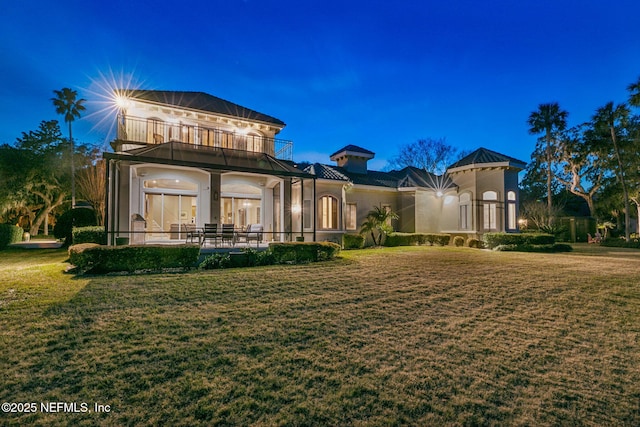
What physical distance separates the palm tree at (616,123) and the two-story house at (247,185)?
1102 centimetres

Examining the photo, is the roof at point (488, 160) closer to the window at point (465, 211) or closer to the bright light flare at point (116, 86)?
the window at point (465, 211)

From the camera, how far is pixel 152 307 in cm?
565

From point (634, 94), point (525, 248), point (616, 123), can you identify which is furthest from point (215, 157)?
point (616, 123)

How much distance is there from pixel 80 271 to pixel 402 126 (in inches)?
4291

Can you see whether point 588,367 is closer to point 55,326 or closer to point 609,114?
point 55,326

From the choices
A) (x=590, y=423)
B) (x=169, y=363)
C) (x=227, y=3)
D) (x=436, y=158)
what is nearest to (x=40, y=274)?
(x=169, y=363)

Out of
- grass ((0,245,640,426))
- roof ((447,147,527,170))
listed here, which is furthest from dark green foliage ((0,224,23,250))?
roof ((447,147,527,170))

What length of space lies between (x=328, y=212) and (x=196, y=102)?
9156mm

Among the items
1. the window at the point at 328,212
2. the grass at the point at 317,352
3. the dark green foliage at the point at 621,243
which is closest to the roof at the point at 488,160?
the window at the point at 328,212

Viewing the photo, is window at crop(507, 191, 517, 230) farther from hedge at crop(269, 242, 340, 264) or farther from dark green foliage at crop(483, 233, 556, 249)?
hedge at crop(269, 242, 340, 264)

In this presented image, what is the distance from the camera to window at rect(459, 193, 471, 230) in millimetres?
20219

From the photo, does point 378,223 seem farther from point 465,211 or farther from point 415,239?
point 465,211

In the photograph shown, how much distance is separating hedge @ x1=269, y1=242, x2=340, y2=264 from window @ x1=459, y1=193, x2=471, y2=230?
1258 centimetres

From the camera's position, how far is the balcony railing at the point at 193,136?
1370cm
